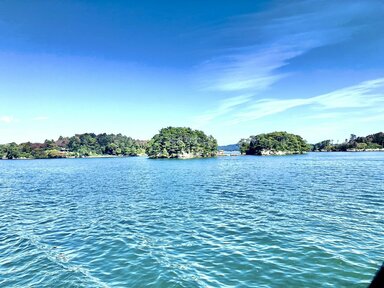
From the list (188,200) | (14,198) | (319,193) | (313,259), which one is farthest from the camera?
(14,198)

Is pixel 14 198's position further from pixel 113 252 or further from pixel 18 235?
pixel 113 252

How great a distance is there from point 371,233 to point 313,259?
24.9 ft

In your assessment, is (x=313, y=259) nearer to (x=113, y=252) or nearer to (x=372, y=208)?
(x=113, y=252)

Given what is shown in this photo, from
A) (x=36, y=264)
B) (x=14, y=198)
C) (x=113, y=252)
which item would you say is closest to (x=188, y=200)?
(x=113, y=252)

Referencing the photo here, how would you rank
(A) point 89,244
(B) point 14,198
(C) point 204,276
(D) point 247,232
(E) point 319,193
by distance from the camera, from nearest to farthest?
(C) point 204,276 → (A) point 89,244 → (D) point 247,232 → (E) point 319,193 → (B) point 14,198

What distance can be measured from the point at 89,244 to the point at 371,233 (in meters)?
20.3

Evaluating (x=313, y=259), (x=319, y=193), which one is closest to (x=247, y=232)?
(x=313, y=259)

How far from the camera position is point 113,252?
18000 millimetres

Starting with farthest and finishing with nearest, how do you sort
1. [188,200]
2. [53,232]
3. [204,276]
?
[188,200] → [53,232] → [204,276]

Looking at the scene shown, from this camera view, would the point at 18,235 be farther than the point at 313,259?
Yes

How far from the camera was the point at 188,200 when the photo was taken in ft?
122

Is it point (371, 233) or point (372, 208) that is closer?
point (371, 233)

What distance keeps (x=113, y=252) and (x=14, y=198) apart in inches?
1333

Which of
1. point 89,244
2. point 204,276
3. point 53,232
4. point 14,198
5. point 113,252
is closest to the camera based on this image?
point 204,276
